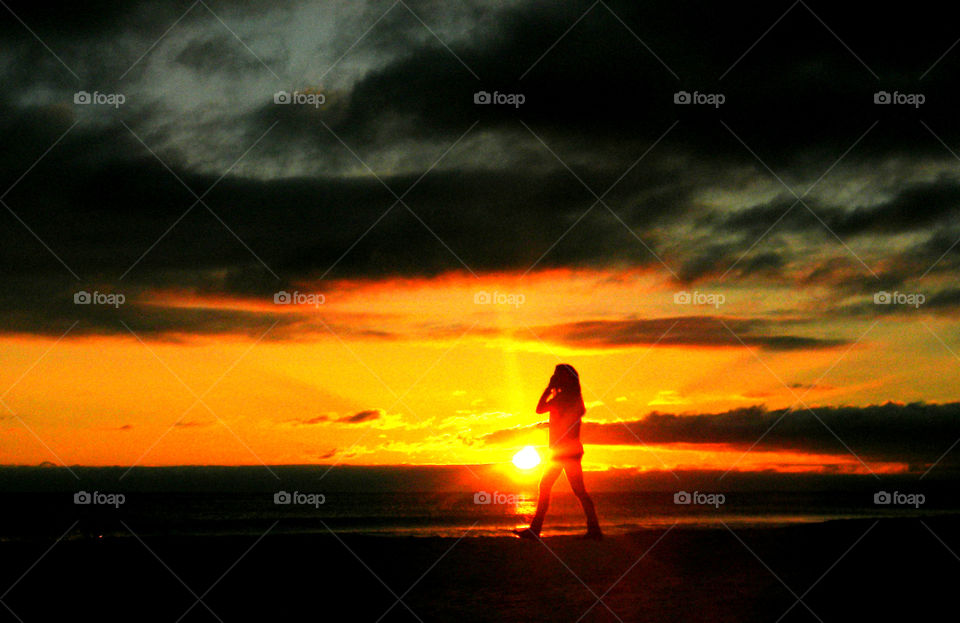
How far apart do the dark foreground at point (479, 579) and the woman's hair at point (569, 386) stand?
2.27 meters

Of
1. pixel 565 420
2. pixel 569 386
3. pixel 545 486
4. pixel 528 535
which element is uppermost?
pixel 569 386

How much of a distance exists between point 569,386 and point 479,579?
12.1ft

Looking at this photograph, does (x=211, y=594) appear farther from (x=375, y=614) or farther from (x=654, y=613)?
(x=654, y=613)

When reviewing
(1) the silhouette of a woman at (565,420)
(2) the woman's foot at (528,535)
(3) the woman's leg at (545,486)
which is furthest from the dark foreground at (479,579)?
(1) the silhouette of a woman at (565,420)

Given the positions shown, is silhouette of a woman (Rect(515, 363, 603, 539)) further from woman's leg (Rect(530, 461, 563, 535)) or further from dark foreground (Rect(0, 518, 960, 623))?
dark foreground (Rect(0, 518, 960, 623))

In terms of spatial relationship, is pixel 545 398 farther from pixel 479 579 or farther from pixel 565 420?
pixel 479 579

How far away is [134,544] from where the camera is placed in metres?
14.6

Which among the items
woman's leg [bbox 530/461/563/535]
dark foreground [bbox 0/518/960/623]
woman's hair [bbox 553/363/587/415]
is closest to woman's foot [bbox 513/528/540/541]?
woman's leg [bbox 530/461/563/535]

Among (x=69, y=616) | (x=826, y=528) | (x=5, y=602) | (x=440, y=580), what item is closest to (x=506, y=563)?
(x=440, y=580)

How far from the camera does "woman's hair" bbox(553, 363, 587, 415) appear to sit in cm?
1370

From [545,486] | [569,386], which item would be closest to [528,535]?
[545,486]

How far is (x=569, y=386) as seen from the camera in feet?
45.3

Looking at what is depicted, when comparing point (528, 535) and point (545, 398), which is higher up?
point (545, 398)

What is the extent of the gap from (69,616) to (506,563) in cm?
581
